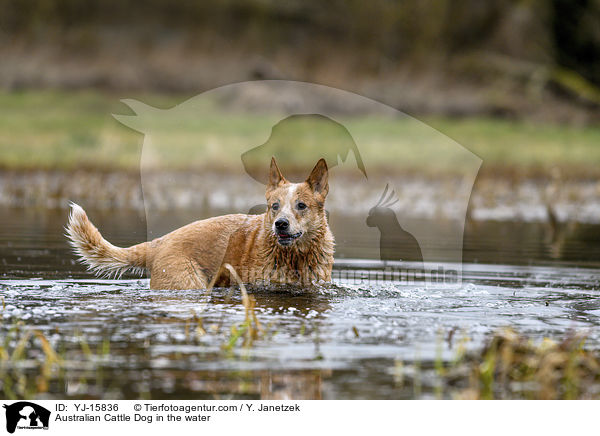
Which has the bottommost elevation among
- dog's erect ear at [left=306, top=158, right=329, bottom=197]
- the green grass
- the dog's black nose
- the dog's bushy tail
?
the dog's bushy tail

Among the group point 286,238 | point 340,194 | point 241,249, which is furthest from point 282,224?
point 340,194

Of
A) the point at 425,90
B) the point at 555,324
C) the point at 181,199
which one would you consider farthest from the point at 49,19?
the point at 555,324

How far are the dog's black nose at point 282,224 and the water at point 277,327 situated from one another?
0.62 m

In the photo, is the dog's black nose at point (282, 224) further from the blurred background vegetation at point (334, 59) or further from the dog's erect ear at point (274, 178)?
the blurred background vegetation at point (334, 59)

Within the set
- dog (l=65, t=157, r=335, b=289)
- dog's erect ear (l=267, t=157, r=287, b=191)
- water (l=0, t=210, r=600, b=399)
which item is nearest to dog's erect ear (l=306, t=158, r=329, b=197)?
dog (l=65, t=157, r=335, b=289)

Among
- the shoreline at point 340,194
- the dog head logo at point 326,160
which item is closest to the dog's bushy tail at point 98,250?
the dog head logo at point 326,160

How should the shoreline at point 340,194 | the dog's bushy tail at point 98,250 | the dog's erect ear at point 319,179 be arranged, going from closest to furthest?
1. the dog's bushy tail at point 98,250
2. the dog's erect ear at point 319,179
3. the shoreline at point 340,194

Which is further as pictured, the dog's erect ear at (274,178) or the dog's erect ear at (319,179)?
the dog's erect ear at (274,178)

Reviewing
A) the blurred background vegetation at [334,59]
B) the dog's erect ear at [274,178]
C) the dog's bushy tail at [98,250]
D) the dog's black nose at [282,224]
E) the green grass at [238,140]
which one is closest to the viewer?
the dog's black nose at [282,224]

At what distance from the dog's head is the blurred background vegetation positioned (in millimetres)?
14359

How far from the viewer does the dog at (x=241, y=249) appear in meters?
Answer: 7.67
